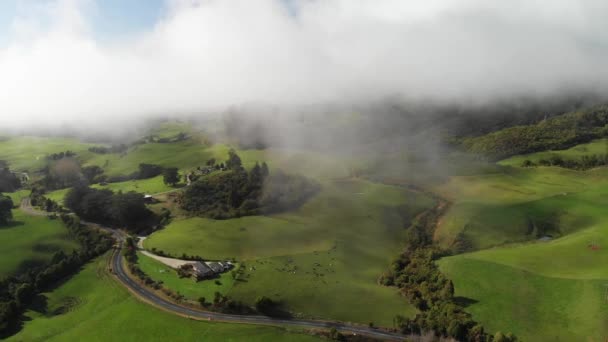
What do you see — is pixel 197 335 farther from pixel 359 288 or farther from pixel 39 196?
pixel 39 196

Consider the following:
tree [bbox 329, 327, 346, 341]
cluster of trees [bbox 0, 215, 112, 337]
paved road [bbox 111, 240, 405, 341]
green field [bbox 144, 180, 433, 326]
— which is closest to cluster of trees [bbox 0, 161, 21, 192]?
cluster of trees [bbox 0, 215, 112, 337]

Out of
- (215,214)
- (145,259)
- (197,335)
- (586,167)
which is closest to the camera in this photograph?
(197,335)

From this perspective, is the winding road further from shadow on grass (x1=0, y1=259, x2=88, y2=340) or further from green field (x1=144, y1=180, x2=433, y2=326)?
shadow on grass (x1=0, y1=259, x2=88, y2=340)

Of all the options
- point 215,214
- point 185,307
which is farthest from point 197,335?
point 215,214

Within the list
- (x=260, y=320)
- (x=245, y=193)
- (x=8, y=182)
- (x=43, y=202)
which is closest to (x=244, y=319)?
(x=260, y=320)

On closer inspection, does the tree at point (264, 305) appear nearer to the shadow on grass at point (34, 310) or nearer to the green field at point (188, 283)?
the green field at point (188, 283)

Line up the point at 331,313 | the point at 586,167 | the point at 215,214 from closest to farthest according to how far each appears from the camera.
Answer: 1. the point at 331,313
2. the point at 215,214
3. the point at 586,167

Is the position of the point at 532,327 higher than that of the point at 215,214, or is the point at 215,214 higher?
the point at 215,214
